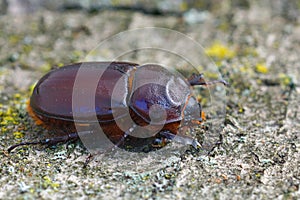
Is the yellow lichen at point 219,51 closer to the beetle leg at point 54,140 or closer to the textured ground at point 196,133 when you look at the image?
the textured ground at point 196,133

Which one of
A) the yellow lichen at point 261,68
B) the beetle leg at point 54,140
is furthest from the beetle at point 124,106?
the yellow lichen at point 261,68

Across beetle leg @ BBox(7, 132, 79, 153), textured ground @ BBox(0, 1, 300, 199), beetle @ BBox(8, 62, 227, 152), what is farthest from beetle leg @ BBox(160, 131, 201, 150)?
beetle leg @ BBox(7, 132, 79, 153)

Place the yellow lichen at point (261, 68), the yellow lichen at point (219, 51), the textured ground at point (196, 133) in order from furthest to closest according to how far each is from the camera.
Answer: the yellow lichen at point (219, 51) < the yellow lichen at point (261, 68) < the textured ground at point (196, 133)

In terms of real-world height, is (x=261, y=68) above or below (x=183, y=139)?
above

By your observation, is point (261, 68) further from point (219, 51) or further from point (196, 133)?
point (196, 133)

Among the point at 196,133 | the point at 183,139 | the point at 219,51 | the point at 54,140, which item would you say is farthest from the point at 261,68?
the point at 54,140

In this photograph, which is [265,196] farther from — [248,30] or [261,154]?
[248,30]
